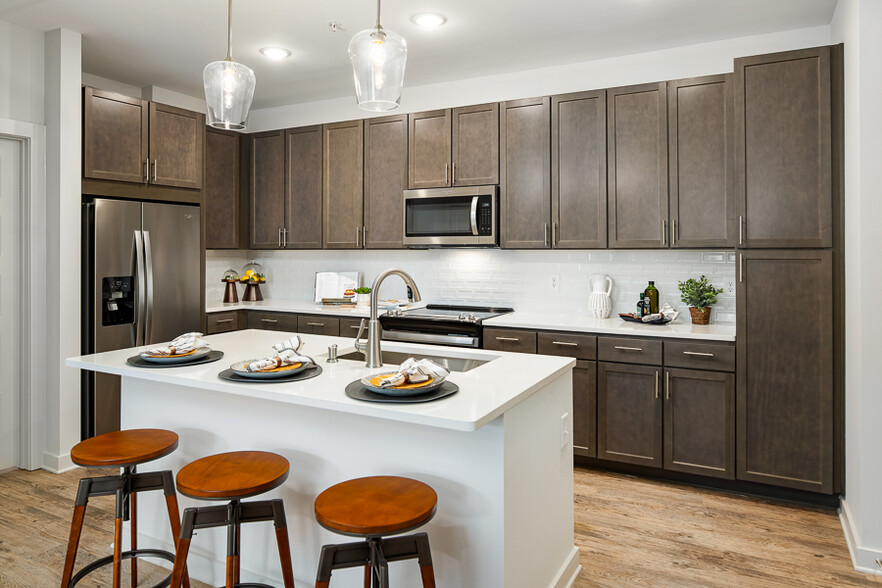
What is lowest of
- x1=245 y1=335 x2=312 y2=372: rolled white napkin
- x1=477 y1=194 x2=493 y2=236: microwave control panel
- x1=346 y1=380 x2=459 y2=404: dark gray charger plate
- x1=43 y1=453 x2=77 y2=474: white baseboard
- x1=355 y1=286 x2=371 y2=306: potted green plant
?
x1=43 y1=453 x2=77 y2=474: white baseboard

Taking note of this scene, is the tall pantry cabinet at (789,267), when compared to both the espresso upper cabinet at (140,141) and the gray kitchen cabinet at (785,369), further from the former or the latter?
the espresso upper cabinet at (140,141)

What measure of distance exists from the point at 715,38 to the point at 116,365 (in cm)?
384

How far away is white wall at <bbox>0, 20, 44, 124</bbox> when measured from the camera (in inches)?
139

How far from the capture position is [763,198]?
3.15 m

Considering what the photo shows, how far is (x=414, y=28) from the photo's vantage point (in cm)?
353

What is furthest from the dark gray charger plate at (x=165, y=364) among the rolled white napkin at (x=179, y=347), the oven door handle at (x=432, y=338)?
the oven door handle at (x=432, y=338)

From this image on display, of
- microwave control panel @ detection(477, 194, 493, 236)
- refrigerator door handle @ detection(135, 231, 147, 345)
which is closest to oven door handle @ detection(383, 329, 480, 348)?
microwave control panel @ detection(477, 194, 493, 236)

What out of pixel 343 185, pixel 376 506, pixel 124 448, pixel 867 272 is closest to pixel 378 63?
pixel 376 506

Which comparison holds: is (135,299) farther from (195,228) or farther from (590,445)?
(590,445)

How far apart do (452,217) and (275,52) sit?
5.48 ft

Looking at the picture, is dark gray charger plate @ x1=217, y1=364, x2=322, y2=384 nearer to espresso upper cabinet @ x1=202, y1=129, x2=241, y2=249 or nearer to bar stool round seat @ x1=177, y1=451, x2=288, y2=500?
bar stool round seat @ x1=177, y1=451, x2=288, y2=500

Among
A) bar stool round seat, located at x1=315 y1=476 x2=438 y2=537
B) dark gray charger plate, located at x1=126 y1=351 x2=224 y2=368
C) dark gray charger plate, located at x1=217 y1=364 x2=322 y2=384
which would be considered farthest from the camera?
dark gray charger plate, located at x1=126 y1=351 x2=224 y2=368

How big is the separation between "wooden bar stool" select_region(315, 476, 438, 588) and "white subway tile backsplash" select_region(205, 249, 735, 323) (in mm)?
2794

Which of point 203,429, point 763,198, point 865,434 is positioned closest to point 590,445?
point 865,434
